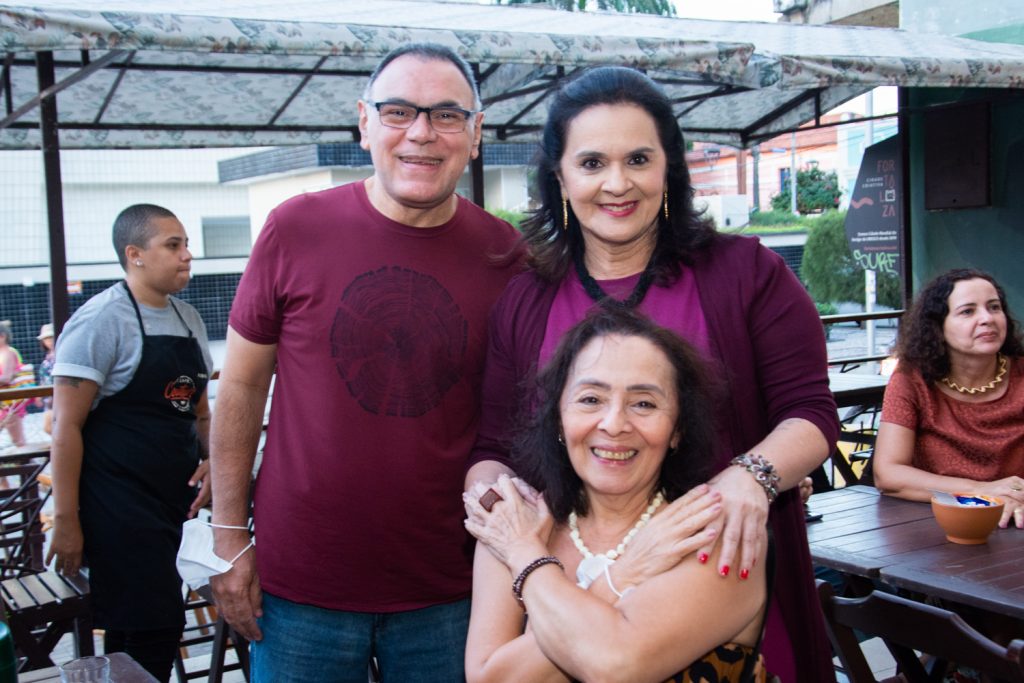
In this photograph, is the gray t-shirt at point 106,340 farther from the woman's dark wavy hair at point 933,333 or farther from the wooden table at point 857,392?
the wooden table at point 857,392

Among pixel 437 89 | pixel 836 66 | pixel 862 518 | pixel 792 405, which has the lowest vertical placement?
pixel 862 518

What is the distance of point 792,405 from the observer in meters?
1.69

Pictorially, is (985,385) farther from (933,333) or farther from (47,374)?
(47,374)

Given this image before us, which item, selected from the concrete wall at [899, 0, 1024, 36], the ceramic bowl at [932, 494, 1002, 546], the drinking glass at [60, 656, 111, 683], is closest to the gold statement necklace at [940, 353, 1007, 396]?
the ceramic bowl at [932, 494, 1002, 546]

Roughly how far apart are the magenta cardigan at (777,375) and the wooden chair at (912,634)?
424mm

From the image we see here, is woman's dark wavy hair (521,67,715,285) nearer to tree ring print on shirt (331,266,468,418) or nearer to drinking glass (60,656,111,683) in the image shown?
tree ring print on shirt (331,266,468,418)

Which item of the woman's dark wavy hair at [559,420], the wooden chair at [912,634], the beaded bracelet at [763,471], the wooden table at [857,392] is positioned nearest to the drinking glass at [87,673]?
the woman's dark wavy hair at [559,420]

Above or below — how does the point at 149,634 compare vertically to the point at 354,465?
below

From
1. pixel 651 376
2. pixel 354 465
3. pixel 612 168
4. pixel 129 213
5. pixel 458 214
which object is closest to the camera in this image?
pixel 651 376

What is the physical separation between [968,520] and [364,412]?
5.78 feet

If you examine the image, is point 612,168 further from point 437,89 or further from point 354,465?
point 354,465

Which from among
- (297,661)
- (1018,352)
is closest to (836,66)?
(1018,352)

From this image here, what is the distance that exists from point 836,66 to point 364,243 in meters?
4.06

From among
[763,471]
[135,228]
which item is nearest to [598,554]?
[763,471]
